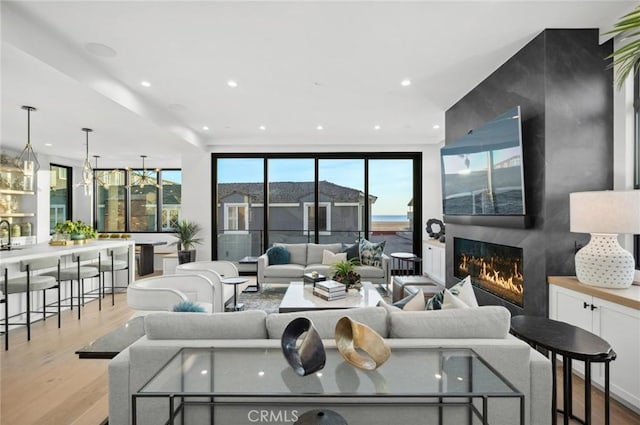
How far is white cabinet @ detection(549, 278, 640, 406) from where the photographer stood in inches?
85.7

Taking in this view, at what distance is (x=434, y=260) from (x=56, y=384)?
5462 millimetres

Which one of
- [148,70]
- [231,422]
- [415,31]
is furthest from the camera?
[148,70]

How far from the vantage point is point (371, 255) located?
5.64 meters

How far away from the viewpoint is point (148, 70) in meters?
3.54

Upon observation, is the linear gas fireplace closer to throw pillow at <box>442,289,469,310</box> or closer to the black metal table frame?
throw pillow at <box>442,289,469,310</box>

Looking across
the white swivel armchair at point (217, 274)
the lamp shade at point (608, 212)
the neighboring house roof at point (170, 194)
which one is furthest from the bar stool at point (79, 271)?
the lamp shade at point (608, 212)

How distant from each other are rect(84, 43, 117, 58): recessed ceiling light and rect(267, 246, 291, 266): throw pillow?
3.70 m

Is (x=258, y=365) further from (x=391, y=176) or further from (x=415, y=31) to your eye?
(x=391, y=176)

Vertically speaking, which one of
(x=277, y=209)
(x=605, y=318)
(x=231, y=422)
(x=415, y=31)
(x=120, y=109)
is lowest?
(x=231, y=422)

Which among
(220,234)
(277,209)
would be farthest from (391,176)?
(220,234)

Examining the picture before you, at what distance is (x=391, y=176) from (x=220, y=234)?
3.81 meters

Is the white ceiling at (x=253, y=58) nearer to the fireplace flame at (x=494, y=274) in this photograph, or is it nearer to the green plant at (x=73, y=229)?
the green plant at (x=73, y=229)

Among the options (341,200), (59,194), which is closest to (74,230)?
(59,194)

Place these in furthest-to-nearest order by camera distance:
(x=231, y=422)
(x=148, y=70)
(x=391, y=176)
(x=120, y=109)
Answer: (x=391, y=176)
(x=120, y=109)
(x=148, y=70)
(x=231, y=422)
